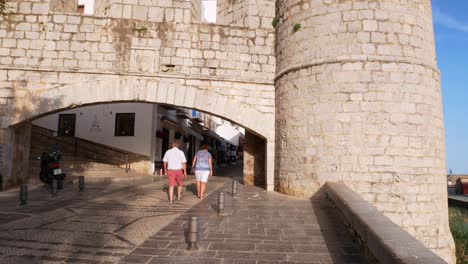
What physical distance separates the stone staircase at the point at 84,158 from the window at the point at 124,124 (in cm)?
105

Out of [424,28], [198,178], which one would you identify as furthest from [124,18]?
[424,28]

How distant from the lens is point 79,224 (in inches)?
190

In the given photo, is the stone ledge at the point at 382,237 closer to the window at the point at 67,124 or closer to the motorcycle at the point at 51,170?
the motorcycle at the point at 51,170

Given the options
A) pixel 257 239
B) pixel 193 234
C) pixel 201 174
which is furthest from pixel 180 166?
pixel 193 234

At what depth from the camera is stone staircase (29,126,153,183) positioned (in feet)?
39.1

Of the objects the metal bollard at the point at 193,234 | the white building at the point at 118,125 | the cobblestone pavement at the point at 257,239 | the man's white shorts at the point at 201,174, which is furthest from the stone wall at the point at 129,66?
the white building at the point at 118,125

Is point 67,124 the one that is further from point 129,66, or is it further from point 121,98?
point 129,66

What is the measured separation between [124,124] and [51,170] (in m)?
8.27

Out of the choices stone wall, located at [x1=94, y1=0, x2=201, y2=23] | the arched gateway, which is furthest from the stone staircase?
stone wall, located at [x1=94, y1=0, x2=201, y2=23]

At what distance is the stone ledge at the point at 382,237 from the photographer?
2570mm

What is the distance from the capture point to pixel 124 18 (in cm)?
906

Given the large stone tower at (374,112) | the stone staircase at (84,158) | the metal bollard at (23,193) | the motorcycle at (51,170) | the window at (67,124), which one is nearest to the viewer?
the metal bollard at (23,193)

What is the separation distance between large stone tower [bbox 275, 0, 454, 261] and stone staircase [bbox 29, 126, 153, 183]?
7.79m

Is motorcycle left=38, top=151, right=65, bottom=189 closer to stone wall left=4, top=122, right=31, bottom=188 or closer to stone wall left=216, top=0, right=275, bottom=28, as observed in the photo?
stone wall left=4, top=122, right=31, bottom=188
